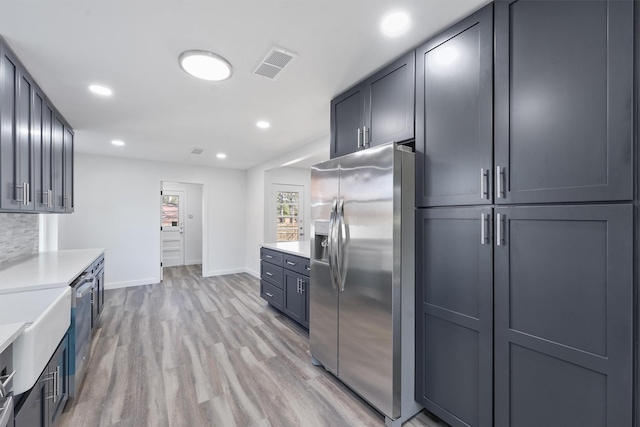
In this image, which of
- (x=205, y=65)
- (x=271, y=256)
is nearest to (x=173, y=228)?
(x=271, y=256)

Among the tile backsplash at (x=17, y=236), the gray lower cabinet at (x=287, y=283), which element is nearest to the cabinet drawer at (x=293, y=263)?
the gray lower cabinet at (x=287, y=283)

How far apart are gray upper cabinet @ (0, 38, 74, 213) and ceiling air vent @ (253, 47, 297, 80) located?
5.31 feet

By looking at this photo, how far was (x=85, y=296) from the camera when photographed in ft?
7.58

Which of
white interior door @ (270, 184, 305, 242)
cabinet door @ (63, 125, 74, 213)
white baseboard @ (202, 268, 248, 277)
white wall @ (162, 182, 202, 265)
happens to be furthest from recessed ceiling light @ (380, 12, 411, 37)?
white wall @ (162, 182, 202, 265)

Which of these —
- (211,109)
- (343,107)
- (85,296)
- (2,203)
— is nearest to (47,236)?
(85,296)

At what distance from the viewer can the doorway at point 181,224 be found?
7312 mm

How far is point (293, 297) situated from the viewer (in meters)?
3.35

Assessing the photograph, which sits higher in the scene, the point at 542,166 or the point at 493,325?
the point at 542,166

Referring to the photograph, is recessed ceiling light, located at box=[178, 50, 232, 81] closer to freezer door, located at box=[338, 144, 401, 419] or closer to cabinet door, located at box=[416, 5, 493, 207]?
freezer door, located at box=[338, 144, 401, 419]

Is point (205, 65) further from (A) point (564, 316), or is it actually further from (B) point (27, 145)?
(A) point (564, 316)

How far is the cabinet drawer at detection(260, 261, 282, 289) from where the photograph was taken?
368 centimetres

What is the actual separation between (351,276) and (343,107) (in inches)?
60.2

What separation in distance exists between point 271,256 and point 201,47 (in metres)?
2.69

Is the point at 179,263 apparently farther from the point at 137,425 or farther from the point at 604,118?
the point at 604,118
